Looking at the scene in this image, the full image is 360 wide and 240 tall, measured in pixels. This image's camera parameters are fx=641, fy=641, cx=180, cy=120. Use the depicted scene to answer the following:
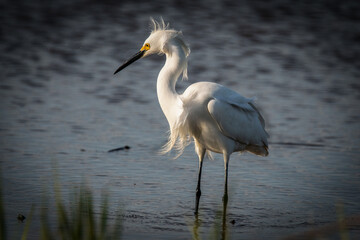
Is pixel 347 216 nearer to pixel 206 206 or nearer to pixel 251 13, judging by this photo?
pixel 206 206

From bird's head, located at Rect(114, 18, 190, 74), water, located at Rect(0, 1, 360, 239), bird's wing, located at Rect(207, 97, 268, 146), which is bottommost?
water, located at Rect(0, 1, 360, 239)

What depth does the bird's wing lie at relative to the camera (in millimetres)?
5832

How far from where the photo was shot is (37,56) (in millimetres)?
12719

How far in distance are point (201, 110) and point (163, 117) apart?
11.0 feet

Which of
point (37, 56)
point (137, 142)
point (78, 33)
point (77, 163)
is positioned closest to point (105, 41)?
point (78, 33)

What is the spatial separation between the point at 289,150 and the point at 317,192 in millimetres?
1646

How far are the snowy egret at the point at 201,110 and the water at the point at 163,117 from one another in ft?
1.57

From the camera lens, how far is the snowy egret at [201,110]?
5875 mm

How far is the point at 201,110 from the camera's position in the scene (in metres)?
5.91

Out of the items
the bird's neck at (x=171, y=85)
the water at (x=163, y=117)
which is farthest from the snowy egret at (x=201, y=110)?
the water at (x=163, y=117)

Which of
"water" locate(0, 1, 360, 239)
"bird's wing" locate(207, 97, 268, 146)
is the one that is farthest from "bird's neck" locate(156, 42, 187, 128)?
"water" locate(0, 1, 360, 239)

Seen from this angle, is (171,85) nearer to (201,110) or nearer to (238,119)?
(201,110)

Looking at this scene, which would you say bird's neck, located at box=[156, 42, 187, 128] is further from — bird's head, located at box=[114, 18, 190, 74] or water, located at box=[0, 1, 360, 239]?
water, located at box=[0, 1, 360, 239]

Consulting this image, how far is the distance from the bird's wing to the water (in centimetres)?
50
